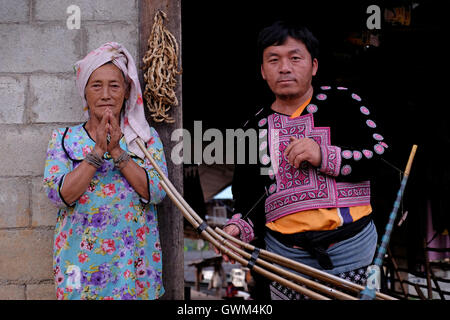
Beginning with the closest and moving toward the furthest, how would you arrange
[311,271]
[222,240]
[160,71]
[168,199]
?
[311,271] < [222,240] < [160,71] < [168,199]

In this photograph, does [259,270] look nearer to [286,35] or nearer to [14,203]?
[286,35]

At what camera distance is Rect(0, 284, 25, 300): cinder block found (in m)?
2.63

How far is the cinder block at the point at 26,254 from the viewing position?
8.69 ft

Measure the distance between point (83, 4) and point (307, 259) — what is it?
78.4 inches

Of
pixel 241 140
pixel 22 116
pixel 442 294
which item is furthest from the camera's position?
pixel 442 294

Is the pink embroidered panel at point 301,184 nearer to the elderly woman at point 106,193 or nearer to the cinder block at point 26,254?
the elderly woman at point 106,193

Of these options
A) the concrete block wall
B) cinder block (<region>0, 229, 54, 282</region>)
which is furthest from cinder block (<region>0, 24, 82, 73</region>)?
cinder block (<region>0, 229, 54, 282</region>)

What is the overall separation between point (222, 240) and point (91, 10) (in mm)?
1659

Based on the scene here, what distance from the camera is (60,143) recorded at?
2.36 m

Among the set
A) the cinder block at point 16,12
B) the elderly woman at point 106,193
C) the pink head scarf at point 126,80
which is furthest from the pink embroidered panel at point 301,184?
the cinder block at point 16,12

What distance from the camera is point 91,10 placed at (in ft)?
9.16

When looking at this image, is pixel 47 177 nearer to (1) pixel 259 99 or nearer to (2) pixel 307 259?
(2) pixel 307 259

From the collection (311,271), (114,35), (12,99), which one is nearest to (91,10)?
(114,35)
